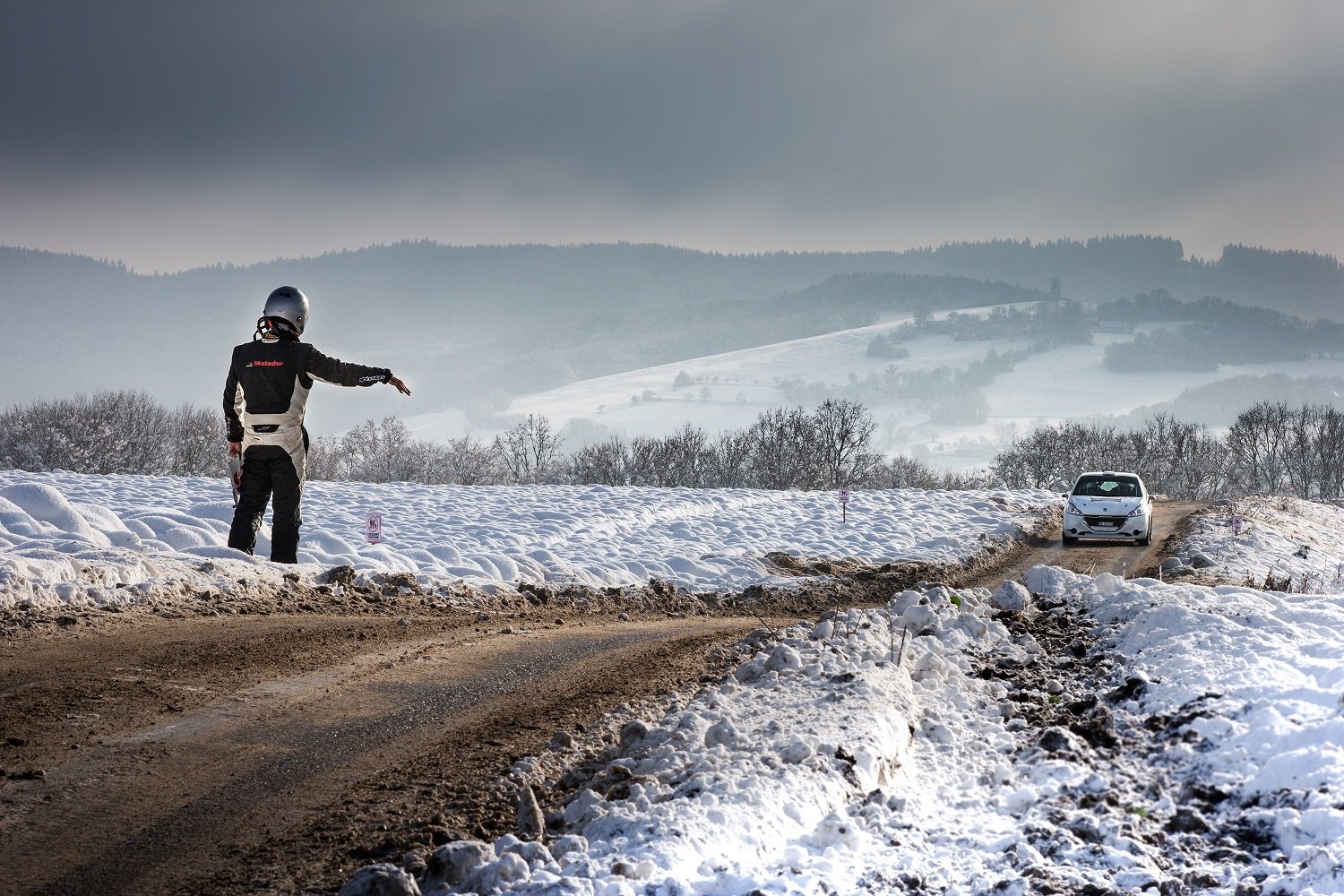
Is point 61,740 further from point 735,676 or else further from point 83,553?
point 83,553

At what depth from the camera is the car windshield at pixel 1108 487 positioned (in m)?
27.5

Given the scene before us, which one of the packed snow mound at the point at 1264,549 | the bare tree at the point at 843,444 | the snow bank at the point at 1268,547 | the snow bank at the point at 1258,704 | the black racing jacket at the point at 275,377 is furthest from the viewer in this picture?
the bare tree at the point at 843,444

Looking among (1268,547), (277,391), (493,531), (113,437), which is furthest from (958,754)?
(113,437)

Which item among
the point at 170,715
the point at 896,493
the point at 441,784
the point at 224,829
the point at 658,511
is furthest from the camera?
the point at 896,493

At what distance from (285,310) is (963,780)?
9.03 metres

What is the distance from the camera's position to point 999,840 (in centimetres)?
568

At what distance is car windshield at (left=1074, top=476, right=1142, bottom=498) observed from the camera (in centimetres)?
2745

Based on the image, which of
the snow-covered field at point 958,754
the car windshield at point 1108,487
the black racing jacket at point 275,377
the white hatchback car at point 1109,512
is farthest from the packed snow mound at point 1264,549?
the black racing jacket at point 275,377

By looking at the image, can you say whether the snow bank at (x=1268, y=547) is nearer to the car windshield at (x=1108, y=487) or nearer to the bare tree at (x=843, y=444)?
the car windshield at (x=1108, y=487)

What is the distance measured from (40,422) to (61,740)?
8681cm

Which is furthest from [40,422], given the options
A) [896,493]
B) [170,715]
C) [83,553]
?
[170,715]

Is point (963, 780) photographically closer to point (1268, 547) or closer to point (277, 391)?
A: point (277, 391)

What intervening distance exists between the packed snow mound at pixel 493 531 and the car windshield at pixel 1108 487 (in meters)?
2.39

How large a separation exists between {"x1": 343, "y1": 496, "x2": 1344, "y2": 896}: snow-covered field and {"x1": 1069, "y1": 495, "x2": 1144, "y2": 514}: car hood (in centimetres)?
1771
